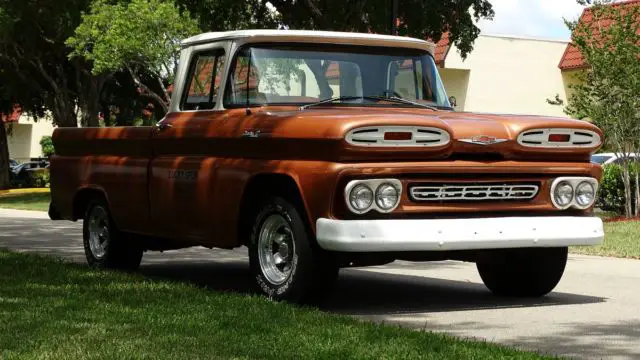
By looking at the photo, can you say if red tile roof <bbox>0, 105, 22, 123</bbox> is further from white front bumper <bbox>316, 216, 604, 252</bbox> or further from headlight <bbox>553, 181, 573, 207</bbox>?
white front bumper <bbox>316, 216, 604, 252</bbox>

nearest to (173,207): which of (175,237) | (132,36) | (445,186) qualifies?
(175,237)

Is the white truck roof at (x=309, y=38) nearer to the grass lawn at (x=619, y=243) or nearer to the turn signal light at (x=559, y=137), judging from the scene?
the turn signal light at (x=559, y=137)

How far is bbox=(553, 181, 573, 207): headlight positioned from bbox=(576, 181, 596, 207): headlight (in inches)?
3.3

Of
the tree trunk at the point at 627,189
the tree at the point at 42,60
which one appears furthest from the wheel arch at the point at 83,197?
the tree at the point at 42,60

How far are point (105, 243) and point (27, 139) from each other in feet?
241

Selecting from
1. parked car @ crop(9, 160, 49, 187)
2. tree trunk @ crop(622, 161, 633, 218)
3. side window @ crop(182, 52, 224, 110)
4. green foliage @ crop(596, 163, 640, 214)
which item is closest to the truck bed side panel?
side window @ crop(182, 52, 224, 110)

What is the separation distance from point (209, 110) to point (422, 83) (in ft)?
6.10

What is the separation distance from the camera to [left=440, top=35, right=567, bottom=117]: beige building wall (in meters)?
44.2

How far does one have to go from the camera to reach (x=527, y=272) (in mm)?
10250

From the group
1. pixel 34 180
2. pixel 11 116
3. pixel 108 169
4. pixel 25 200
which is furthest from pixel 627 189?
pixel 11 116

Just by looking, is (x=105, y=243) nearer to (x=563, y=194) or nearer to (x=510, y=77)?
(x=563, y=194)

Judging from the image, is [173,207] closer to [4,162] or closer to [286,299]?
[286,299]

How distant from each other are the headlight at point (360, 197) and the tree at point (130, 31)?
3037 centimetres

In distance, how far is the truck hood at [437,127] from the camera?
28.2 ft
